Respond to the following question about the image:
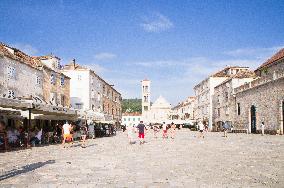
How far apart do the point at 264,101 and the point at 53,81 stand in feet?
88.1

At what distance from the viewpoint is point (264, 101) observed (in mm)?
42312

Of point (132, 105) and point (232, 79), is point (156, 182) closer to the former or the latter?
point (232, 79)

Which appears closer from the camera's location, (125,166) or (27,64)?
(125,166)

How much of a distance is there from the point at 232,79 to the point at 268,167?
153 ft

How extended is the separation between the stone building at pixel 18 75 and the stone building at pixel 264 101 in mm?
27223

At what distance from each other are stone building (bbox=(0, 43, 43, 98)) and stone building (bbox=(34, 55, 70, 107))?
4.48ft

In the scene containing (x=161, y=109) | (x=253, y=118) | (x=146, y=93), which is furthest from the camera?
(x=161, y=109)

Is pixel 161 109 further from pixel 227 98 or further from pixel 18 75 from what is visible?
pixel 18 75

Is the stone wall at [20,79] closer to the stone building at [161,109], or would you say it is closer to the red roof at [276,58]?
the red roof at [276,58]

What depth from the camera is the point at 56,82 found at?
41.6 m

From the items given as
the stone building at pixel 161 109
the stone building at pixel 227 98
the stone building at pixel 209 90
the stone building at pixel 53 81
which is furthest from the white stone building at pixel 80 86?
the stone building at pixel 161 109

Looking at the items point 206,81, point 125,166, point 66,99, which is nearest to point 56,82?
point 66,99

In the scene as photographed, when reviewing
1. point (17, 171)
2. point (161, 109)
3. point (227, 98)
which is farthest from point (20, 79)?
point (161, 109)

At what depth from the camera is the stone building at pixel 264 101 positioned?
125 ft
